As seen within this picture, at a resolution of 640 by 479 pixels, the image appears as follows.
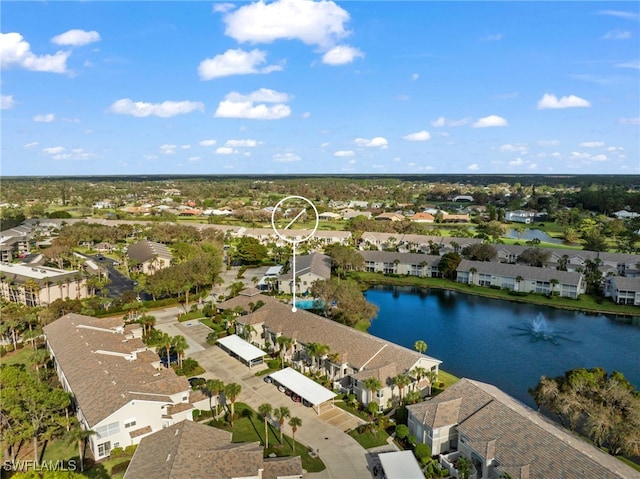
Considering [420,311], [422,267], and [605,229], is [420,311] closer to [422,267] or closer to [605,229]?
[422,267]

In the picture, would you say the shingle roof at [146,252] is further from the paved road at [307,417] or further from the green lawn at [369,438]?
the green lawn at [369,438]

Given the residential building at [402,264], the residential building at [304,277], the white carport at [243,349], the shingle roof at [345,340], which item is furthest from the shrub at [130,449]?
the residential building at [402,264]

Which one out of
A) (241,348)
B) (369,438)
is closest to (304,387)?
(369,438)

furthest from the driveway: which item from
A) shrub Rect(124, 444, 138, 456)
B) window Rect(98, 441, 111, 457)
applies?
window Rect(98, 441, 111, 457)

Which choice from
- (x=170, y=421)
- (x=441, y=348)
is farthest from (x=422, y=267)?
(x=170, y=421)

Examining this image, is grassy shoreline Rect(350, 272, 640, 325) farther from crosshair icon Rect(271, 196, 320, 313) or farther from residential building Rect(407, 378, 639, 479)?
residential building Rect(407, 378, 639, 479)
